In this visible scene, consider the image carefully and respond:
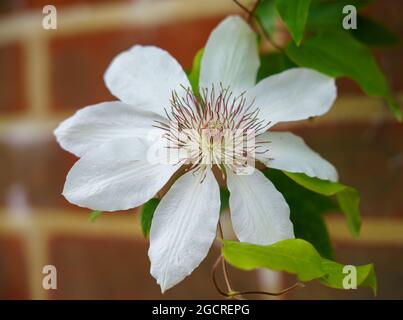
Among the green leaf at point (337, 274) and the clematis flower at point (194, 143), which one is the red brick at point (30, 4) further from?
the green leaf at point (337, 274)

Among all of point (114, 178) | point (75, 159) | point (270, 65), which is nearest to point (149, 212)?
point (114, 178)

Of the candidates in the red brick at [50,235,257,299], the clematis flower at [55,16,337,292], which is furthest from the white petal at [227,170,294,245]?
the red brick at [50,235,257,299]

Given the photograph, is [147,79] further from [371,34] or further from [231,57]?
[371,34]

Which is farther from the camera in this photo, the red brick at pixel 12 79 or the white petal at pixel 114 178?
the red brick at pixel 12 79

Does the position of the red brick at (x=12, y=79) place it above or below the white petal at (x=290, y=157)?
above

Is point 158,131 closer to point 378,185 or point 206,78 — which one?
point 206,78

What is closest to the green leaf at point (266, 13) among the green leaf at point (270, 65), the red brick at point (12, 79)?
the green leaf at point (270, 65)
